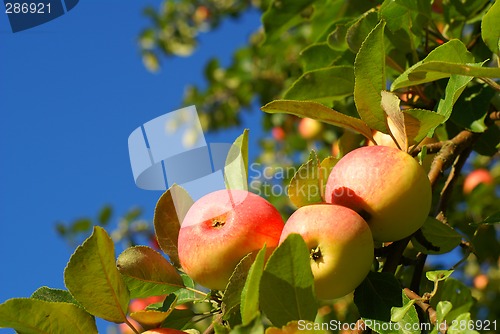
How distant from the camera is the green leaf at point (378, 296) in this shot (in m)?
0.82

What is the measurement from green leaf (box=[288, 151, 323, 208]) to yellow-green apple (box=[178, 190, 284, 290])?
0.05 metres

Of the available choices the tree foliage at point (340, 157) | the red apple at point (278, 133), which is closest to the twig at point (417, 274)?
the tree foliage at point (340, 157)

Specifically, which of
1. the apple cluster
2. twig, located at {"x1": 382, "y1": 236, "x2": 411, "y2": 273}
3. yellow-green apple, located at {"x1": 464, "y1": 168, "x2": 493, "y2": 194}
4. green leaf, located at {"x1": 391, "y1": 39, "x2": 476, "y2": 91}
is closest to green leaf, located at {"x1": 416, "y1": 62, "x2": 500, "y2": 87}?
green leaf, located at {"x1": 391, "y1": 39, "x2": 476, "y2": 91}

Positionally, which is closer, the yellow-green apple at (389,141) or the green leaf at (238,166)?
the green leaf at (238,166)

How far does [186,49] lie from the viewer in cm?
472

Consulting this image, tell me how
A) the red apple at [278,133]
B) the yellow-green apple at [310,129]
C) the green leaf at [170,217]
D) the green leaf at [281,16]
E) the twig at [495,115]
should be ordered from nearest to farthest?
the green leaf at [170,217] → the twig at [495,115] → the green leaf at [281,16] → the yellow-green apple at [310,129] → the red apple at [278,133]

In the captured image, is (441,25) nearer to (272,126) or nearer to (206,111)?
(272,126)

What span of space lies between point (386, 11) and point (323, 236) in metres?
0.51

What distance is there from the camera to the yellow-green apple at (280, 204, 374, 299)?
0.79m

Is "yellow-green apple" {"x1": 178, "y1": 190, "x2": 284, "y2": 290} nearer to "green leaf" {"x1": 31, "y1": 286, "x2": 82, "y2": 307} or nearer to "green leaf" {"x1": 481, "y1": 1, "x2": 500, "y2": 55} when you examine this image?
"green leaf" {"x1": 31, "y1": 286, "x2": 82, "y2": 307}

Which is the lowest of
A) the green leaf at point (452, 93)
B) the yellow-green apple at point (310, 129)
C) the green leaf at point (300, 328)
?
the yellow-green apple at point (310, 129)

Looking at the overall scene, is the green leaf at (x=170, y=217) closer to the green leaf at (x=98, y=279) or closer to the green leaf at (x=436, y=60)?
the green leaf at (x=98, y=279)

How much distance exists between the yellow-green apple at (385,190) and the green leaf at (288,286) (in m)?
0.16

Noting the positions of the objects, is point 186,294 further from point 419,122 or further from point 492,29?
point 492,29
